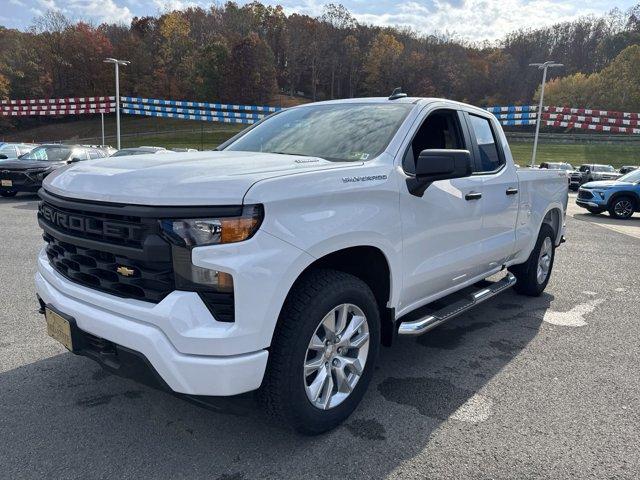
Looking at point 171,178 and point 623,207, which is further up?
point 171,178

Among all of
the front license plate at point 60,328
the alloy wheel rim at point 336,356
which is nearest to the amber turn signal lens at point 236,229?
the alloy wheel rim at point 336,356

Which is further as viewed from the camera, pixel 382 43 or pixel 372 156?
pixel 382 43

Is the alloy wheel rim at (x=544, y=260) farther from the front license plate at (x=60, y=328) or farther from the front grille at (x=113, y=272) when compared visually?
the front license plate at (x=60, y=328)

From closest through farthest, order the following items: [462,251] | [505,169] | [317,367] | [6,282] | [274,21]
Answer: [317,367], [462,251], [505,169], [6,282], [274,21]

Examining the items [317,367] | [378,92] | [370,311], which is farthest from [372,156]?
[378,92]

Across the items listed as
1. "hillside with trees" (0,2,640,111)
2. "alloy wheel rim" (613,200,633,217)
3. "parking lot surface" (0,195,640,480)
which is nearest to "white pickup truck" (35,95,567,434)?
"parking lot surface" (0,195,640,480)

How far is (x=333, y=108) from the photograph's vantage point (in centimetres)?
401

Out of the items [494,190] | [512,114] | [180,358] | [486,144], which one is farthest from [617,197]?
[512,114]

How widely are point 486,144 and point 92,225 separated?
131 inches

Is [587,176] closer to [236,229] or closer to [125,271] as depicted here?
[236,229]

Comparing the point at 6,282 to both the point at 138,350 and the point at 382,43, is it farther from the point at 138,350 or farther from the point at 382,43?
the point at 382,43

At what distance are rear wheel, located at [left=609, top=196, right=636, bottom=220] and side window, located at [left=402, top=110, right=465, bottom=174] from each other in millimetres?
13136

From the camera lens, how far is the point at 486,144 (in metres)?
4.45

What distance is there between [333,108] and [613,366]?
2.95m
